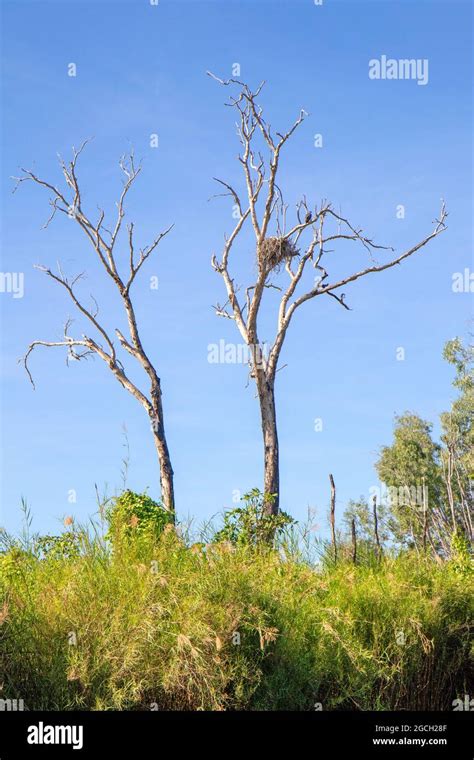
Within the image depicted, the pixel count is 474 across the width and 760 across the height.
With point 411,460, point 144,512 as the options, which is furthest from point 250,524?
point 411,460

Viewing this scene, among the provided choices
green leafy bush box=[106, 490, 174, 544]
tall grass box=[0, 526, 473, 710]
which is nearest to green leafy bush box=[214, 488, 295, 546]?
green leafy bush box=[106, 490, 174, 544]

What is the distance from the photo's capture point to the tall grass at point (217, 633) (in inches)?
251

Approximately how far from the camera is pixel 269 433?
17516 millimetres

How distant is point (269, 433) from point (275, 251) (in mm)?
3759

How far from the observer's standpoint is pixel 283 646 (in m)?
6.64

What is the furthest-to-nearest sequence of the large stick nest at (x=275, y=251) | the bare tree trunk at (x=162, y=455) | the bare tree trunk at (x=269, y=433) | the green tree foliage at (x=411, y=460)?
1. the green tree foliage at (x=411, y=460)
2. the large stick nest at (x=275, y=251)
3. the bare tree trunk at (x=162, y=455)
4. the bare tree trunk at (x=269, y=433)

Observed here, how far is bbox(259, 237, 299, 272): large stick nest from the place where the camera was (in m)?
18.2

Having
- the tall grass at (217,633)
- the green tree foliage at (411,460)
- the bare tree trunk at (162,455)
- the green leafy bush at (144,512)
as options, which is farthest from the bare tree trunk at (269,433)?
the green tree foliage at (411,460)

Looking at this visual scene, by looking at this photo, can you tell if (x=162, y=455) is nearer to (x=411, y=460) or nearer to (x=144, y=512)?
(x=144, y=512)

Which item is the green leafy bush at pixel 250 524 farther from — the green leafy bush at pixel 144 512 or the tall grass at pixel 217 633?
the tall grass at pixel 217 633

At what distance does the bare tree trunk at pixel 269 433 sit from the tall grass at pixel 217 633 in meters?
9.11
